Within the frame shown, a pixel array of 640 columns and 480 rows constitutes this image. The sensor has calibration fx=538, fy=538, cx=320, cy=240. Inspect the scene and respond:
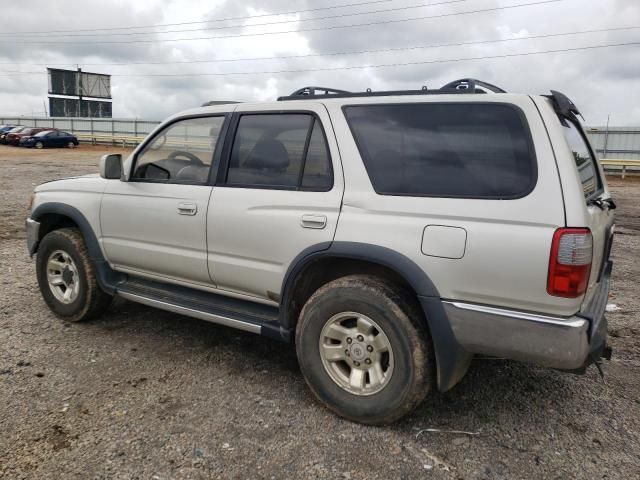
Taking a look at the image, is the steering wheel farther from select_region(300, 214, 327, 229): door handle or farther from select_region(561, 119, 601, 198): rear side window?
select_region(561, 119, 601, 198): rear side window

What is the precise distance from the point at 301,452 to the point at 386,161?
163cm

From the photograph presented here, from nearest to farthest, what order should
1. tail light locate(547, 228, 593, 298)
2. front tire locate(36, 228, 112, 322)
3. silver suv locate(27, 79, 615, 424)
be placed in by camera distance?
tail light locate(547, 228, 593, 298), silver suv locate(27, 79, 615, 424), front tire locate(36, 228, 112, 322)

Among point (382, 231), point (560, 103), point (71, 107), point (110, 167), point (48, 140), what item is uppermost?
point (71, 107)

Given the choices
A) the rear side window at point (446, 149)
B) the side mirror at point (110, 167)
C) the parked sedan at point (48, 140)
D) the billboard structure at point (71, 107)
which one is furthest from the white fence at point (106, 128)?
the rear side window at point (446, 149)

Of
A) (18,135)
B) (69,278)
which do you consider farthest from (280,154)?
(18,135)

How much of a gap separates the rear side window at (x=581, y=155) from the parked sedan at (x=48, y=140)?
3963 centimetres

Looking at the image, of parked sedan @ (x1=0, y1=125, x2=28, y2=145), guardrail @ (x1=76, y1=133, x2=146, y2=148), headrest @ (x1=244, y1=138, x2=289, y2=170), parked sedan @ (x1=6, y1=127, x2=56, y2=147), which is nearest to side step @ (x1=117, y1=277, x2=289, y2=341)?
headrest @ (x1=244, y1=138, x2=289, y2=170)

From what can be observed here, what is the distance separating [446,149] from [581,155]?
3.00 feet

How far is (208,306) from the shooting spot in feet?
12.2

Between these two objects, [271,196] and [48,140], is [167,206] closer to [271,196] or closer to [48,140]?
[271,196]

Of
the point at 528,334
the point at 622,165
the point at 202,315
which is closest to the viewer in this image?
the point at 528,334

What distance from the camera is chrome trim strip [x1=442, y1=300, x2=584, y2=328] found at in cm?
250

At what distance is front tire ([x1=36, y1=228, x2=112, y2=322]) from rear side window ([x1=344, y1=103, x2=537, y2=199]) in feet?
8.60

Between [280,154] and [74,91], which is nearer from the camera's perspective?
[280,154]
